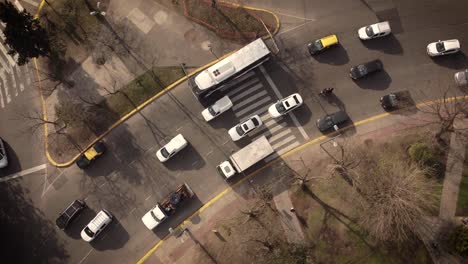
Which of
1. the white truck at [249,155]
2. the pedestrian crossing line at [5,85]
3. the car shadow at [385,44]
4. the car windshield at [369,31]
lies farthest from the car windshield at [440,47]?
the pedestrian crossing line at [5,85]

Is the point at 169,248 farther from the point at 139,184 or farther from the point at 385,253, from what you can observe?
the point at 385,253

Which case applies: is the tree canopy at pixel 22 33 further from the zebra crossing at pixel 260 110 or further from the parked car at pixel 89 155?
the zebra crossing at pixel 260 110

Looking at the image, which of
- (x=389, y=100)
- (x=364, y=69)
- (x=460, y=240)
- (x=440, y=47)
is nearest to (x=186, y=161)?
(x=364, y=69)

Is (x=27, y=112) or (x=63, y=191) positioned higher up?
(x=27, y=112)

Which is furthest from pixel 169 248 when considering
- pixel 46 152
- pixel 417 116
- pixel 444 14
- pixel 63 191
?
pixel 444 14

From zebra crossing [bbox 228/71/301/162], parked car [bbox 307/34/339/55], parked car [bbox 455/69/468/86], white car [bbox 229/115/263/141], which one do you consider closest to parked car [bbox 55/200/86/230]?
white car [bbox 229/115/263/141]
